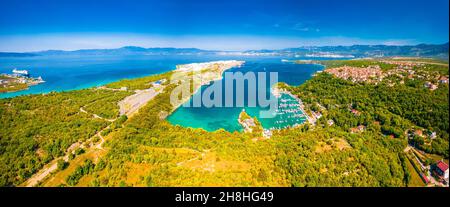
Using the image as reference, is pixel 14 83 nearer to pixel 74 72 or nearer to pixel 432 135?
pixel 74 72

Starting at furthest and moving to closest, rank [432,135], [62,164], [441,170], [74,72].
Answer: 1. [74,72]
2. [62,164]
3. [432,135]
4. [441,170]

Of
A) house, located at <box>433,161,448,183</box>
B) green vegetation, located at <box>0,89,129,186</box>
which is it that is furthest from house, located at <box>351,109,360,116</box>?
green vegetation, located at <box>0,89,129,186</box>

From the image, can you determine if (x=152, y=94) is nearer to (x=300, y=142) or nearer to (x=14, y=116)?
(x=14, y=116)

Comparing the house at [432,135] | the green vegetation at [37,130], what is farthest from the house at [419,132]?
the green vegetation at [37,130]

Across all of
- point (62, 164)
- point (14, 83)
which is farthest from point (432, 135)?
point (14, 83)

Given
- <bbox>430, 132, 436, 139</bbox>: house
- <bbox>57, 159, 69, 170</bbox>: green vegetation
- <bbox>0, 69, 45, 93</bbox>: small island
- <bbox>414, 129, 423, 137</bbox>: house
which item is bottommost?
<bbox>57, 159, 69, 170</bbox>: green vegetation

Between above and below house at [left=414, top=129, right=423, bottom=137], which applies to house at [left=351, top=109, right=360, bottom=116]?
above

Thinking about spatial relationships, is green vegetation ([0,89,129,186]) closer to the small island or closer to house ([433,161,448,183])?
the small island

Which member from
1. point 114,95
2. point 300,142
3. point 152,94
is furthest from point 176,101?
point 300,142
